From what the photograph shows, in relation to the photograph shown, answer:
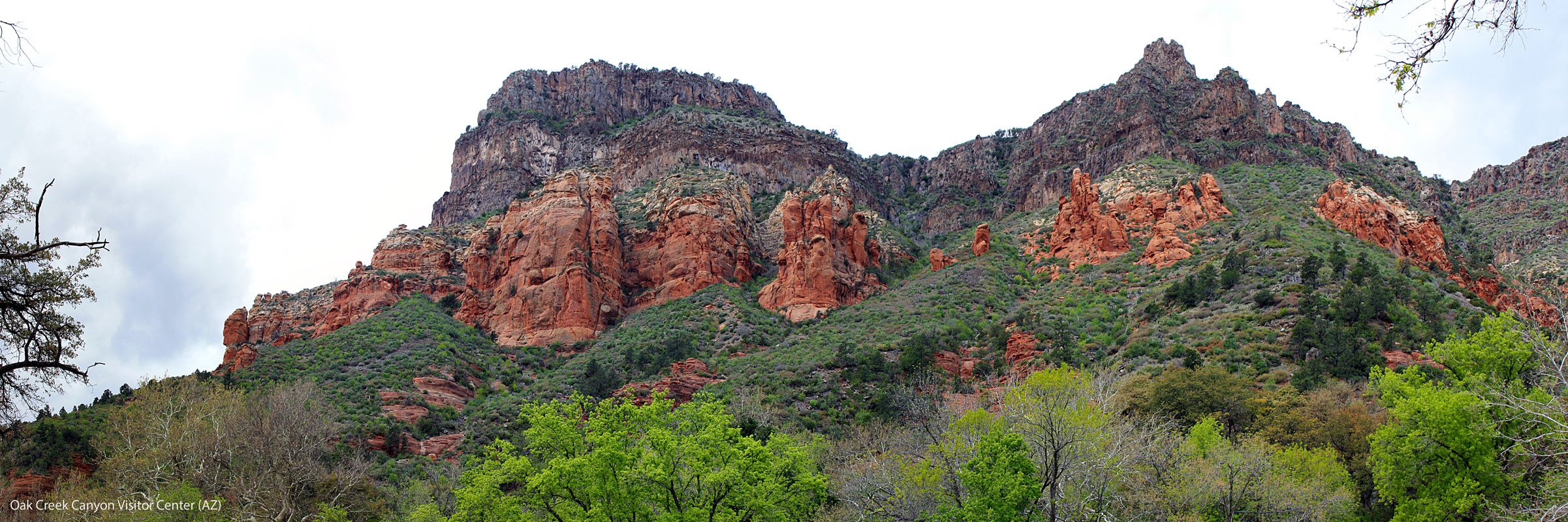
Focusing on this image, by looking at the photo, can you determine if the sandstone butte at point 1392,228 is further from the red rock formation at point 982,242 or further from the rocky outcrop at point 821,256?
the rocky outcrop at point 821,256

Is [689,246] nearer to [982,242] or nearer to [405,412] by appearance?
[982,242]

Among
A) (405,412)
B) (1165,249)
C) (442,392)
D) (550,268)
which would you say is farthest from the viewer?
(550,268)

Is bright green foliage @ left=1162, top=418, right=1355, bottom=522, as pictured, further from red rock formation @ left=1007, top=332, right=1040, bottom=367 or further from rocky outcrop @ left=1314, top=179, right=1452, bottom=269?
rocky outcrop @ left=1314, top=179, right=1452, bottom=269

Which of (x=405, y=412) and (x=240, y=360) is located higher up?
(x=240, y=360)

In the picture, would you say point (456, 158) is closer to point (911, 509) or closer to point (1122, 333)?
point (1122, 333)

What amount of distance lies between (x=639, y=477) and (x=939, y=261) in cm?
5173

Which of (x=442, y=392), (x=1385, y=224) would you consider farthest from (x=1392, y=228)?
(x=442, y=392)

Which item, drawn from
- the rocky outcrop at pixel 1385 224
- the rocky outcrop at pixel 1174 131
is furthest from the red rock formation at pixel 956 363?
the rocky outcrop at pixel 1174 131

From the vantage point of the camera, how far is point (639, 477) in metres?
18.8

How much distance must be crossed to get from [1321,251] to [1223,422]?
76.3 feet

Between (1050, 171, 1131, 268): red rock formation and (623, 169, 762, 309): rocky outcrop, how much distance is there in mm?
26768

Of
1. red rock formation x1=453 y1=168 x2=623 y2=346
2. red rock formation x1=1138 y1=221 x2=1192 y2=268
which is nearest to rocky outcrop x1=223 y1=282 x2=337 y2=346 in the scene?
red rock formation x1=453 y1=168 x2=623 y2=346

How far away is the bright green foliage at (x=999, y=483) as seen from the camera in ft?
55.0

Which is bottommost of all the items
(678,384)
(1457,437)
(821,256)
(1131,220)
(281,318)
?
(1457,437)
